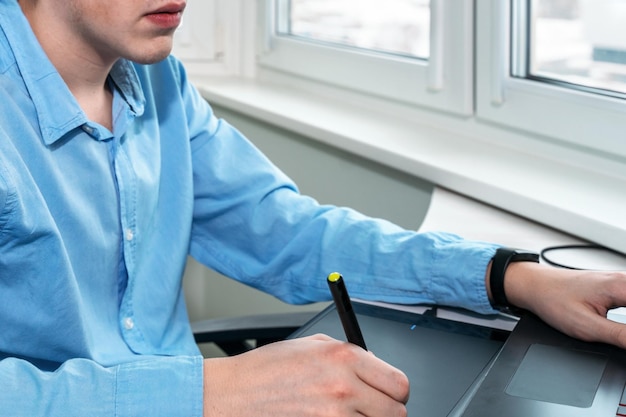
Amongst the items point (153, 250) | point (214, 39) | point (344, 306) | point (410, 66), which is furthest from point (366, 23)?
point (344, 306)

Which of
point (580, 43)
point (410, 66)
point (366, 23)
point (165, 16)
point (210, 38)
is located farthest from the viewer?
point (210, 38)

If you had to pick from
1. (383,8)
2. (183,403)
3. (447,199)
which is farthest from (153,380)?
(383,8)

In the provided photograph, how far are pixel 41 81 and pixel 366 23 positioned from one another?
1.02 meters

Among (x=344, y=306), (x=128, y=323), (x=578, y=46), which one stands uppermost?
(x=578, y=46)

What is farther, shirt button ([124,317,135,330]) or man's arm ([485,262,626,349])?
shirt button ([124,317,135,330])

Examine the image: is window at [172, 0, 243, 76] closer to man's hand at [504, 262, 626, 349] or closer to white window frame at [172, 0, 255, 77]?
white window frame at [172, 0, 255, 77]

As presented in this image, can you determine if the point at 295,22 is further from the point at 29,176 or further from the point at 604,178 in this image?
the point at 29,176

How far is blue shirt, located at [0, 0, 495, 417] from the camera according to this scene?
2.52ft

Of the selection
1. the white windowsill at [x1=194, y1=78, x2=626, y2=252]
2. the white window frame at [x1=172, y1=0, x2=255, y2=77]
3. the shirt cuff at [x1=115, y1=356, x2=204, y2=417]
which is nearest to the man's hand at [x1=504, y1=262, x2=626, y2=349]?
the white windowsill at [x1=194, y1=78, x2=626, y2=252]

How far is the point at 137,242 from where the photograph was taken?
1084mm

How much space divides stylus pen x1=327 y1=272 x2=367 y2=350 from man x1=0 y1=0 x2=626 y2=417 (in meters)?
0.01

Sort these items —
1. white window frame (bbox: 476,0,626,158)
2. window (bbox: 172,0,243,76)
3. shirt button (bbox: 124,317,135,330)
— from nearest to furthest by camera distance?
shirt button (bbox: 124,317,135,330) → white window frame (bbox: 476,0,626,158) → window (bbox: 172,0,243,76)

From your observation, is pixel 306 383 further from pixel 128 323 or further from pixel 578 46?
pixel 578 46

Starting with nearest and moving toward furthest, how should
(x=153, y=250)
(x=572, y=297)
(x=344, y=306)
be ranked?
(x=344, y=306) < (x=572, y=297) < (x=153, y=250)
